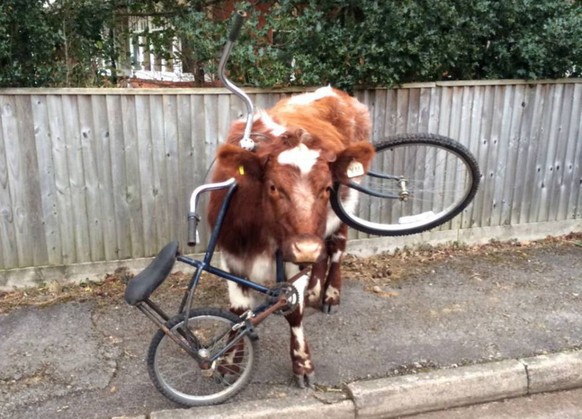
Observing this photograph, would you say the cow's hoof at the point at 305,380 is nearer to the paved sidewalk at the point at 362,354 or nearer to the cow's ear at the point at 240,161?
the paved sidewalk at the point at 362,354

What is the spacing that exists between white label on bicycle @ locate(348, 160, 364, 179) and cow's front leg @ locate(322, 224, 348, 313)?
1.65 metres

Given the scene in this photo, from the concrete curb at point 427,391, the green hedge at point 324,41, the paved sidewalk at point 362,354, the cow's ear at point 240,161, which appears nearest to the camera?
the cow's ear at point 240,161

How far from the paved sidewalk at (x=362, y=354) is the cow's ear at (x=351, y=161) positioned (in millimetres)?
1438

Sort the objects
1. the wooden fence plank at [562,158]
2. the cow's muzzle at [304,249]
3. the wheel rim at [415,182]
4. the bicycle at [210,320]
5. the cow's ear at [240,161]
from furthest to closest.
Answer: the wooden fence plank at [562,158]
the wheel rim at [415,182]
the bicycle at [210,320]
the cow's ear at [240,161]
the cow's muzzle at [304,249]

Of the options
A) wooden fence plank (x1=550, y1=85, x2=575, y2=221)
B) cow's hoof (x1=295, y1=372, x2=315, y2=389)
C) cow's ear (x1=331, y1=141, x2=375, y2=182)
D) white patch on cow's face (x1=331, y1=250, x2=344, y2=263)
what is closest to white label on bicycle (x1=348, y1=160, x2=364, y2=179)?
cow's ear (x1=331, y1=141, x2=375, y2=182)

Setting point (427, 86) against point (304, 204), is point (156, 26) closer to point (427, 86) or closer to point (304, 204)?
point (427, 86)

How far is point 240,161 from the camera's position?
3064mm

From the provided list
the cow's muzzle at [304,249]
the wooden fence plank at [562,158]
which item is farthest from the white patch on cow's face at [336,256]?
the wooden fence plank at [562,158]

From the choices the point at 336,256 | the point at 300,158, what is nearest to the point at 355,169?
the point at 300,158

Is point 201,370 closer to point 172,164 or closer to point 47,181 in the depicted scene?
point 172,164

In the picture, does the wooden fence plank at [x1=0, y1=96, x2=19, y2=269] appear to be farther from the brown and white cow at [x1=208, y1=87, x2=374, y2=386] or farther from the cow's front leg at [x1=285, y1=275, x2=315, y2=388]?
the cow's front leg at [x1=285, y1=275, x2=315, y2=388]

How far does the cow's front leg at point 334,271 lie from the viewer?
485cm

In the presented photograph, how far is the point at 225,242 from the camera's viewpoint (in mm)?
3658

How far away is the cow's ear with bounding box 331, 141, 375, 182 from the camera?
323 centimetres
